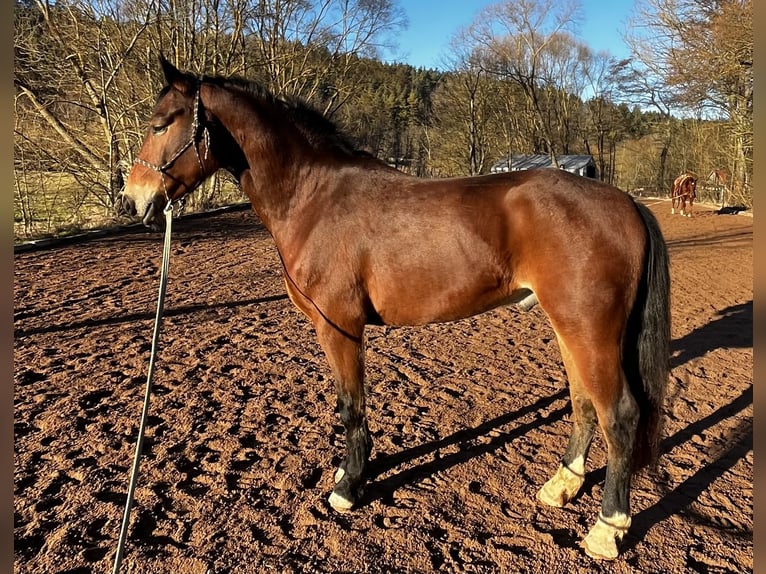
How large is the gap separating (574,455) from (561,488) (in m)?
0.22

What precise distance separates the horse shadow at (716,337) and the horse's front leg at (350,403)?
146 inches

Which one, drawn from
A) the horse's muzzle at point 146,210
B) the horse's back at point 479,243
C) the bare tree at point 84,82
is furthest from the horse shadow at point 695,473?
the bare tree at point 84,82

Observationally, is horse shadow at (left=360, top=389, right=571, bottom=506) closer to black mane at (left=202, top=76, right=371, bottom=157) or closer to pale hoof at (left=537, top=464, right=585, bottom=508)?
pale hoof at (left=537, top=464, right=585, bottom=508)

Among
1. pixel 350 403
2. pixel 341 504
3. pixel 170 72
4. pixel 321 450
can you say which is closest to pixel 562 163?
pixel 321 450

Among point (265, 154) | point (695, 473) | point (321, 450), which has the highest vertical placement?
point (265, 154)

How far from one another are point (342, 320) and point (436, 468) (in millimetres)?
1207

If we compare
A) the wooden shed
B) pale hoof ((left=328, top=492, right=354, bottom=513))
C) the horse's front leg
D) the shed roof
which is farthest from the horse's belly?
the shed roof

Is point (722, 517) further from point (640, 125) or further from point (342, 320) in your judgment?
point (640, 125)

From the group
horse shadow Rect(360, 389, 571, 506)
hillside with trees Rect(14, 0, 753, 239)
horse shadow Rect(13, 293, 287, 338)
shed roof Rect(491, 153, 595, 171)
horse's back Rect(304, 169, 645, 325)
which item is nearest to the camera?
horse's back Rect(304, 169, 645, 325)

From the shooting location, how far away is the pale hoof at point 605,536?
2.27 metres

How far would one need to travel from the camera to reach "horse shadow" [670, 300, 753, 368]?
5.11m

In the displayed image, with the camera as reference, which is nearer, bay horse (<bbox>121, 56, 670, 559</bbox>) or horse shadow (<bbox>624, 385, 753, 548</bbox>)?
bay horse (<bbox>121, 56, 670, 559</bbox>)

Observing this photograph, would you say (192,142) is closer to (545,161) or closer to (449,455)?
(449,455)

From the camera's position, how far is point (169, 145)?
2.43m
